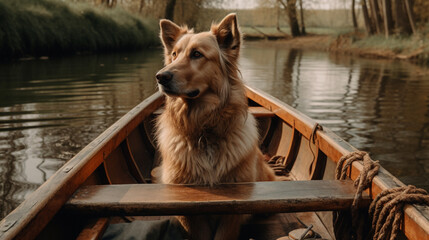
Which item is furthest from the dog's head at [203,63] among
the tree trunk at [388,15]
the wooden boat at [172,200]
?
the tree trunk at [388,15]

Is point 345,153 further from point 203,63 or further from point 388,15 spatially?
point 388,15

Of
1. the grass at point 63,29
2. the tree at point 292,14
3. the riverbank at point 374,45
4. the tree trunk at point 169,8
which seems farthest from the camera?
the tree at point 292,14

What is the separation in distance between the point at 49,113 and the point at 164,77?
20.3 ft

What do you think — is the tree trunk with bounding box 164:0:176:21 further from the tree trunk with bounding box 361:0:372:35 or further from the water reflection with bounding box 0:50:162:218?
the water reflection with bounding box 0:50:162:218

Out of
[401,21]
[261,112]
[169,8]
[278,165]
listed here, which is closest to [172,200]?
[278,165]

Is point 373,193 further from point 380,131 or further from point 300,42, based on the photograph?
point 300,42

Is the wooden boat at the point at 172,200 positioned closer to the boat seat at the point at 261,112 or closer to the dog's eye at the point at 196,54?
the dog's eye at the point at 196,54

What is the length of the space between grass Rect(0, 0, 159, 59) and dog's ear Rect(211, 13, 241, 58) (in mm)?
15265

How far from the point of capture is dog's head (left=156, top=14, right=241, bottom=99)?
8.48 feet

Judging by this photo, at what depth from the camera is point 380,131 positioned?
7223mm

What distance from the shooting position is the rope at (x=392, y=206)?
6.32ft

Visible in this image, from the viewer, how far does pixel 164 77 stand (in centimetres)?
253

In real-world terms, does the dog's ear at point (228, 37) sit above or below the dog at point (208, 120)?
above

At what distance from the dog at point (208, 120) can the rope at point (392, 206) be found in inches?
38.3
